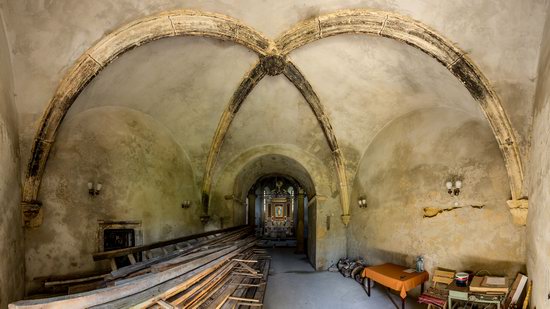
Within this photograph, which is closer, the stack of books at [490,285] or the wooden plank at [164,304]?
the wooden plank at [164,304]

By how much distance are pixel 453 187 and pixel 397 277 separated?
6.27ft

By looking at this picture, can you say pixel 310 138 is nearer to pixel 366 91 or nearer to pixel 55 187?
pixel 366 91

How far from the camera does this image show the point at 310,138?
884 cm

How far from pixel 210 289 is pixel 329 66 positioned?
4591 millimetres

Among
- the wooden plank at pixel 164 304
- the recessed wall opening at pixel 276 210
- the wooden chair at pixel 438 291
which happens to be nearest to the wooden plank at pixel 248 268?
the wooden plank at pixel 164 304

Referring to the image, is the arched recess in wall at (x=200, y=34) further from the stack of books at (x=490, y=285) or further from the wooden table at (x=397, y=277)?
the wooden table at (x=397, y=277)

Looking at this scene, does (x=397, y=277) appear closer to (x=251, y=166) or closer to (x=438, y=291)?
(x=438, y=291)

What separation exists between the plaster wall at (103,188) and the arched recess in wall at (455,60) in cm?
A: 476

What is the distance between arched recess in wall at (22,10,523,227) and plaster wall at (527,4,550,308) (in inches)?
16.7

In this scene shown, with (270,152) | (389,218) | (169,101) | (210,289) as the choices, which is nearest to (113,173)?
(169,101)

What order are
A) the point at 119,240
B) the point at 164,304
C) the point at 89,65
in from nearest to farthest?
the point at 164,304 → the point at 89,65 → the point at 119,240

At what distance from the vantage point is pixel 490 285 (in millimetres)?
4707

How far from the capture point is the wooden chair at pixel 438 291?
198 inches

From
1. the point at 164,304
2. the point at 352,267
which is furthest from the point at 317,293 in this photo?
the point at 164,304
